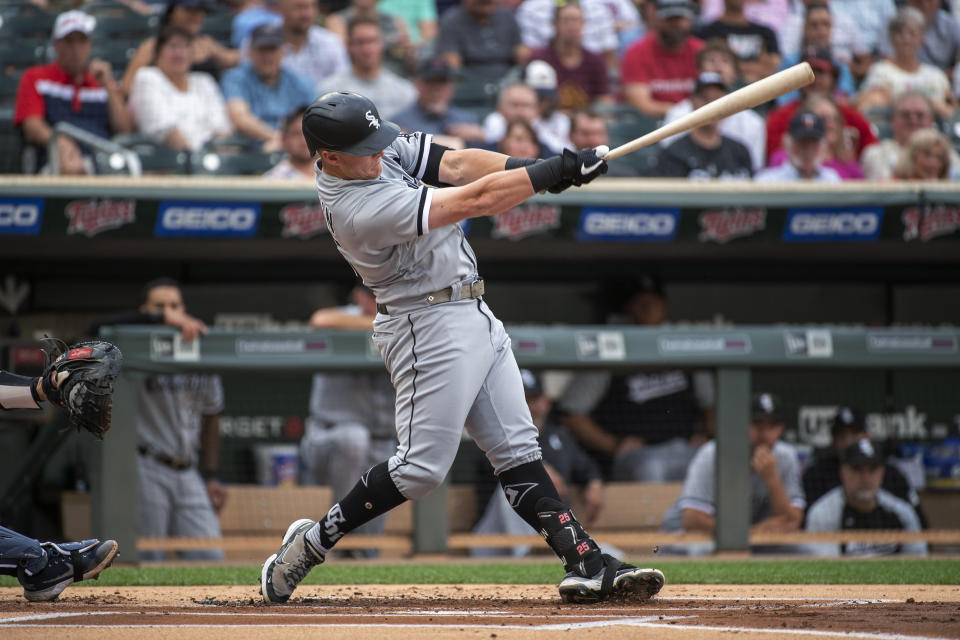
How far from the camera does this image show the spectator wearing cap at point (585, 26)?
325 inches

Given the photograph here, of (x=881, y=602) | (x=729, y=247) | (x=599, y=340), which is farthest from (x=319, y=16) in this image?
(x=881, y=602)

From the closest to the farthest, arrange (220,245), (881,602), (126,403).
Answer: (881,602), (126,403), (220,245)

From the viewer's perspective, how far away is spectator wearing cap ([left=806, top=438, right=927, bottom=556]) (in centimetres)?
552

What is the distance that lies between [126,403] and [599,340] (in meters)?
2.09

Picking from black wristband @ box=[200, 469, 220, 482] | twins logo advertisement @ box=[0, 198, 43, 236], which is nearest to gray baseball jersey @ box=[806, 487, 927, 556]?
black wristband @ box=[200, 469, 220, 482]

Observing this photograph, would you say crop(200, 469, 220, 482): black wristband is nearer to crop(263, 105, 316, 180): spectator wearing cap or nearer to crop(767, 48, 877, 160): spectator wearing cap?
crop(263, 105, 316, 180): spectator wearing cap

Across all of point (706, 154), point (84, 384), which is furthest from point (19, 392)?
point (706, 154)

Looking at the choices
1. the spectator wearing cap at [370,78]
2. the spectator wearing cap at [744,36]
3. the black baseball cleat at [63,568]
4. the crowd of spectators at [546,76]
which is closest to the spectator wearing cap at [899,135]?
the crowd of spectators at [546,76]

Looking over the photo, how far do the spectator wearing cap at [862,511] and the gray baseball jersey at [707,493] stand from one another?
0.42 ft

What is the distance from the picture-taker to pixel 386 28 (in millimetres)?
8469

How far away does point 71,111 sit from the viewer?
6.43 m

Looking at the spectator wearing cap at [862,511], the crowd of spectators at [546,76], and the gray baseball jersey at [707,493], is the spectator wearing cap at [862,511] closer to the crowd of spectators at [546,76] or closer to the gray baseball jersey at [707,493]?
the gray baseball jersey at [707,493]

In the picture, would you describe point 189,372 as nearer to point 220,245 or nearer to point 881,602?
point 220,245

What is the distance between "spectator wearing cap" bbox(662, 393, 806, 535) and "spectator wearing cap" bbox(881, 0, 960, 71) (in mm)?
3958
